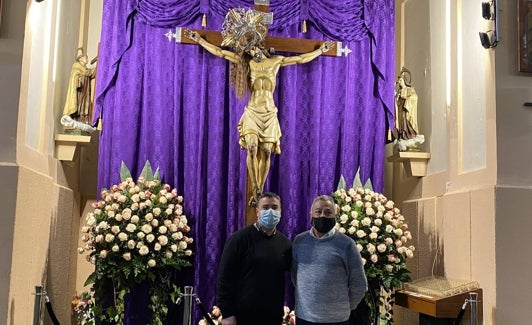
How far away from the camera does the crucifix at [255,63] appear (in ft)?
18.6

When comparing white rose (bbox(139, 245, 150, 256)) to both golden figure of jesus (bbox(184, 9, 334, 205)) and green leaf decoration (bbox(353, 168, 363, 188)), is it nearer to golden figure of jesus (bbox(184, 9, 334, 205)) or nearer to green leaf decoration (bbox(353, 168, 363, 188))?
golden figure of jesus (bbox(184, 9, 334, 205))

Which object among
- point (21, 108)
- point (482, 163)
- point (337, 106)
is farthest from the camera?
point (337, 106)

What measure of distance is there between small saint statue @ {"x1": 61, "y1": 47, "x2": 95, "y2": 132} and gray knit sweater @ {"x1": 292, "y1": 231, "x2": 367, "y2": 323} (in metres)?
3.10

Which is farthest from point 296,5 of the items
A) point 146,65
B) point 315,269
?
point 315,269

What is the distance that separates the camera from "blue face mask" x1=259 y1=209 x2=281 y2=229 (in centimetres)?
382

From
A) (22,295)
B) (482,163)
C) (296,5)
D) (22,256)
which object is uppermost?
(296,5)

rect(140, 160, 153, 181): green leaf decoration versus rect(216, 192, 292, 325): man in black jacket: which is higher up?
rect(140, 160, 153, 181): green leaf decoration

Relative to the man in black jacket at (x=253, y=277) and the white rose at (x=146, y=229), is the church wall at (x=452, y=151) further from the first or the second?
the white rose at (x=146, y=229)

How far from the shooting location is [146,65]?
615cm

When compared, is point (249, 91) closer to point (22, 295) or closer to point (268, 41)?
point (268, 41)

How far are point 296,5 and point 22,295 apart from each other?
3961 millimetres

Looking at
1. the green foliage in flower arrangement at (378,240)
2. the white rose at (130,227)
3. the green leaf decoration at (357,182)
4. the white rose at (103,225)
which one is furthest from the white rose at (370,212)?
the white rose at (103,225)

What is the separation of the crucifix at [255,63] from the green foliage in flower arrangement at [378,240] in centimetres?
91

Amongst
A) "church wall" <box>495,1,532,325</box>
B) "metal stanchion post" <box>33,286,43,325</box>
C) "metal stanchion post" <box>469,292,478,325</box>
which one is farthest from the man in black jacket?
"church wall" <box>495,1,532,325</box>
